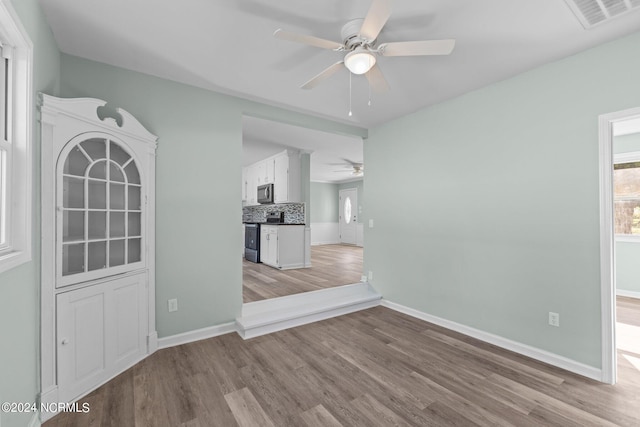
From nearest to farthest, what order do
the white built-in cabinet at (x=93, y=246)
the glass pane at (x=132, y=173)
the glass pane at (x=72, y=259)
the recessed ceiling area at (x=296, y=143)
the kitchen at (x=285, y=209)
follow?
the white built-in cabinet at (x=93, y=246) → the glass pane at (x=72, y=259) → the glass pane at (x=132, y=173) → the recessed ceiling area at (x=296, y=143) → the kitchen at (x=285, y=209)

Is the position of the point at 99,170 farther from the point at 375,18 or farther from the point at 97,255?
the point at 375,18

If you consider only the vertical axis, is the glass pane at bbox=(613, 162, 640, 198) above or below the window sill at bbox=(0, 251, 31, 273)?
above

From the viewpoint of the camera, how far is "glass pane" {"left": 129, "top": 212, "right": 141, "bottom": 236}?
240 cm

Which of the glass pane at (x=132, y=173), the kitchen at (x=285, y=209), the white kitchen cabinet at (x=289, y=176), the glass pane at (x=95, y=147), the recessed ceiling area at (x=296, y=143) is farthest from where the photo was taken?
the white kitchen cabinet at (x=289, y=176)

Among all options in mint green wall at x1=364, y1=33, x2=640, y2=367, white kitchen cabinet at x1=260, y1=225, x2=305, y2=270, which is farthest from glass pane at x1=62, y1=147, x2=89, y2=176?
white kitchen cabinet at x1=260, y1=225, x2=305, y2=270

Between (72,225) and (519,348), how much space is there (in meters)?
3.77

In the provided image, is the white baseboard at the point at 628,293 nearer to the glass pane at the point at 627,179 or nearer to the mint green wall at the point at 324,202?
the glass pane at the point at 627,179

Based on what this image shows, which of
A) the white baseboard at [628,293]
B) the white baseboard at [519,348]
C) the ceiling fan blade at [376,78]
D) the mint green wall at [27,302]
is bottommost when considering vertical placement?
the white baseboard at [519,348]

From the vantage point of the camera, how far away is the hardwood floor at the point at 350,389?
5.72 ft

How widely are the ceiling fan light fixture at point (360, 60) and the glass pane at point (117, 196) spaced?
6.59 feet

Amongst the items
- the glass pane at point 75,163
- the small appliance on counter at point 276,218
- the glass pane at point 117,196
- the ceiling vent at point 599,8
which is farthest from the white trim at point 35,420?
the small appliance on counter at point 276,218

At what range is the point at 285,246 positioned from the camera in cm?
600

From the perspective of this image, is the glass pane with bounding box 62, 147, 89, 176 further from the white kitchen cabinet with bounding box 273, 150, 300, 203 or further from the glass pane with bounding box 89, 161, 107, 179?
the white kitchen cabinet with bounding box 273, 150, 300, 203

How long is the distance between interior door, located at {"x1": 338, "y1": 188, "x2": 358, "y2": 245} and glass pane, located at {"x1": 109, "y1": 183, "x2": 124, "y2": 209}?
29.4 feet
